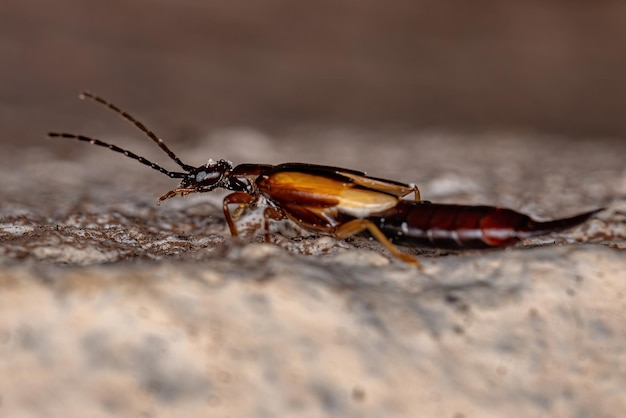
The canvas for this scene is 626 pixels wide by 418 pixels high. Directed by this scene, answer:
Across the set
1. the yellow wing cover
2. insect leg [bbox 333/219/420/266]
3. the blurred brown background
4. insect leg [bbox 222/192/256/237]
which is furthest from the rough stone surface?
the blurred brown background

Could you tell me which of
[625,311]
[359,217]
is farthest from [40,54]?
[625,311]

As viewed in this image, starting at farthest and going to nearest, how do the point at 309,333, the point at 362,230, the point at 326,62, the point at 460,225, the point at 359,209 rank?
the point at 326,62 → the point at 359,209 → the point at 362,230 → the point at 460,225 → the point at 309,333

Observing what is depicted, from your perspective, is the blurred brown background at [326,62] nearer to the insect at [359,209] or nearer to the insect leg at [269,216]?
the insect at [359,209]

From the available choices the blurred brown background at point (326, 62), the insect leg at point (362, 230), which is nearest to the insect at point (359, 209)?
the insect leg at point (362, 230)

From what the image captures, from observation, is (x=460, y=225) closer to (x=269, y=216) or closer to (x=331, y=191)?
(x=331, y=191)

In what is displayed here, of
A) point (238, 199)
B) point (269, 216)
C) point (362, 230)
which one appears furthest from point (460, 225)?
point (238, 199)

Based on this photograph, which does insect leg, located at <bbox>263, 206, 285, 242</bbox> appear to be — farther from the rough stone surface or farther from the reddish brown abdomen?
the reddish brown abdomen

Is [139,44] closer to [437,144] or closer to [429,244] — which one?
[437,144]
